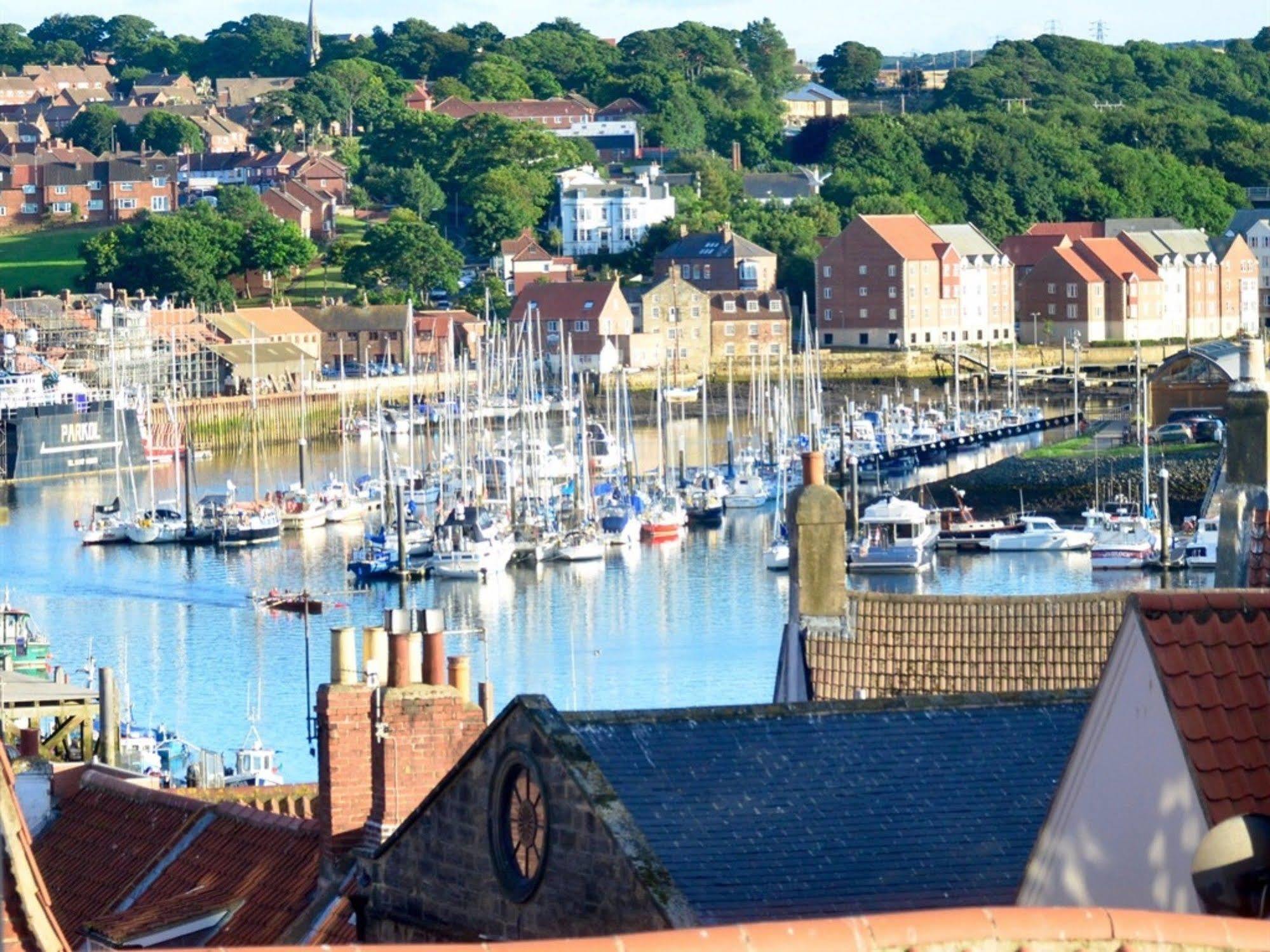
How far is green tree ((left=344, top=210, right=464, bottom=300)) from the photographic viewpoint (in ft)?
280

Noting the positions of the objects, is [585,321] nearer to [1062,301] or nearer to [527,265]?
[527,265]

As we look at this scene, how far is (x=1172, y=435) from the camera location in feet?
176

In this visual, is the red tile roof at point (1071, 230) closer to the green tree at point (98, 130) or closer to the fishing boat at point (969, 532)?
the green tree at point (98, 130)

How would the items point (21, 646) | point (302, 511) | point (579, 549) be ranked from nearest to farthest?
point (21, 646) < point (579, 549) < point (302, 511)

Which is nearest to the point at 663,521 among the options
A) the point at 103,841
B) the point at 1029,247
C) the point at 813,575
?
the point at 103,841

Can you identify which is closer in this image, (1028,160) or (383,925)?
(383,925)

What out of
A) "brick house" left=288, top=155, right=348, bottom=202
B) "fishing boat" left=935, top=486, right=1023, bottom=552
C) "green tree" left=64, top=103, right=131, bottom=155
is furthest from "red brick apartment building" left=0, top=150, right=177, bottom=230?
"fishing boat" left=935, top=486, right=1023, bottom=552

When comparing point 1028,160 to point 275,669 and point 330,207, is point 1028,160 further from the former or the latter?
point 275,669

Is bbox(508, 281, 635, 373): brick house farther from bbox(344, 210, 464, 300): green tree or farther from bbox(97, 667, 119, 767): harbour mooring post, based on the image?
bbox(97, 667, 119, 767): harbour mooring post

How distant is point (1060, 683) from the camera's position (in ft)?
34.3

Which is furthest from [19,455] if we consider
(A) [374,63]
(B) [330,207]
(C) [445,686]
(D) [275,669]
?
(A) [374,63]

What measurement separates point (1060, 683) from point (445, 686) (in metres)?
2.77

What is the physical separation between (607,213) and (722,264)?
8430 mm

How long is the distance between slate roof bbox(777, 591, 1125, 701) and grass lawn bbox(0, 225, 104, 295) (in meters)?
80.3
